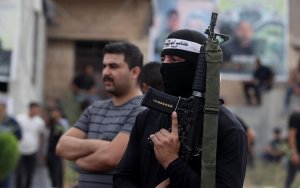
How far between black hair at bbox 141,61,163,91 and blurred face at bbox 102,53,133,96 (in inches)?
7.1

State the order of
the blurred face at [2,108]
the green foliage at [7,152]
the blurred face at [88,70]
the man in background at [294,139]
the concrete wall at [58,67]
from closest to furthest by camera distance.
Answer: the green foliage at [7,152] < the man in background at [294,139] < the blurred face at [2,108] < the blurred face at [88,70] < the concrete wall at [58,67]

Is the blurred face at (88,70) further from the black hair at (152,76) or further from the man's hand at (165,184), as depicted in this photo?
the man's hand at (165,184)

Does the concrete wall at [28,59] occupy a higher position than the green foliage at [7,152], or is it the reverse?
the concrete wall at [28,59]

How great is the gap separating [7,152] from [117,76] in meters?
6.77

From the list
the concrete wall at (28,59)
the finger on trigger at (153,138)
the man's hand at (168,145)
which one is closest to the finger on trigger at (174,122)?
the man's hand at (168,145)

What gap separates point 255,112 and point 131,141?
1859 cm

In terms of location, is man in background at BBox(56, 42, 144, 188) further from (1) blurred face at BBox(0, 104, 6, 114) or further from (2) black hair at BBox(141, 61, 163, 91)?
(1) blurred face at BBox(0, 104, 6, 114)

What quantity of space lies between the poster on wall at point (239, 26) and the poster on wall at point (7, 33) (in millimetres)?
4801

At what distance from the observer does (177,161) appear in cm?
384

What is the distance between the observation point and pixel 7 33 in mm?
19438

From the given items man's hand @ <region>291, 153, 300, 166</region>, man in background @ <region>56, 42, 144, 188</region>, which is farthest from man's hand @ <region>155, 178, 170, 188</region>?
man's hand @ <region>291, 153, 300, 166</region>

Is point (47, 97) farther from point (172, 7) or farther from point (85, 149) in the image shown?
point (85, 149)

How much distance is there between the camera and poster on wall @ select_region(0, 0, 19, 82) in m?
19.3

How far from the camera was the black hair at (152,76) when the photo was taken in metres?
5.85
